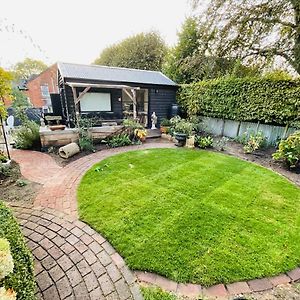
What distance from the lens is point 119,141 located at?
24.1 ft

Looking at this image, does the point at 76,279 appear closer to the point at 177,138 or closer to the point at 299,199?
the point at 299,199

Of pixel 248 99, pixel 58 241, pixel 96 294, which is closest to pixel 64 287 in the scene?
pixel 96 294

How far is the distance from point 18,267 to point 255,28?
31.2 ft

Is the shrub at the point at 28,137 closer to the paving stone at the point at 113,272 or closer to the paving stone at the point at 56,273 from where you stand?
the paving stone at the point at 56,273

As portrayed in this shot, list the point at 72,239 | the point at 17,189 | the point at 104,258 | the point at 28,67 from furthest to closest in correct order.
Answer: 1. the point at 28,67
2. the point at 17,189
3. the point at 72,239
4. the point at 104,258

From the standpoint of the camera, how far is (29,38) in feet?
21.6

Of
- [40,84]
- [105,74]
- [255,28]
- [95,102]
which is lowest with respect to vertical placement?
[95,102]

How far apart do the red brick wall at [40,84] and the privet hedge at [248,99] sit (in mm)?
22250

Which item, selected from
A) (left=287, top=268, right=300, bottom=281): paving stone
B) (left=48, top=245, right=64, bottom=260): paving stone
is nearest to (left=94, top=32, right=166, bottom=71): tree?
(left=48, top=245, right=64, bottom=260): paving stone

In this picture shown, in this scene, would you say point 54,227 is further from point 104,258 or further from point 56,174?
point 56,174

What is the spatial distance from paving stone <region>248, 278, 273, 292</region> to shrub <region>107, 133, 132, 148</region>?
19.5ft

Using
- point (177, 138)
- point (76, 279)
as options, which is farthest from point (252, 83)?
point (76, 279)

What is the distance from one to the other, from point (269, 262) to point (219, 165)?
3267 millimetres

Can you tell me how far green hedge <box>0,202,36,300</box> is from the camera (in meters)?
1.25
